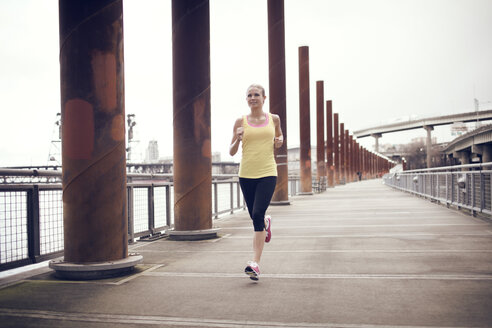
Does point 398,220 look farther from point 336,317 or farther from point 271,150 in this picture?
point 336,317

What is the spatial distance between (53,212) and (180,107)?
2731 mm

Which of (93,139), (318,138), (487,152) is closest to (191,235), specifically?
(93,139)

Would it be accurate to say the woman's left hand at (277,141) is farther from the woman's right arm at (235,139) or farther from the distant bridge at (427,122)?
the distant bridge at (427,122)

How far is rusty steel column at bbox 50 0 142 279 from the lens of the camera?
4.96 metres

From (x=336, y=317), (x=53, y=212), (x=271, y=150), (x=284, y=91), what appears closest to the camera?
(x=336, y=317)

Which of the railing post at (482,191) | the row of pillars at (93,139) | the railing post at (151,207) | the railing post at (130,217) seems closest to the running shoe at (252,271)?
the row of pillars at (93,139)

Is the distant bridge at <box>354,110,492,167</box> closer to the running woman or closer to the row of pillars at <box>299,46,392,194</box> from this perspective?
the row of pillars at <box>299,46,392,194</box>

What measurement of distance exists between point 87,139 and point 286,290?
2475 mm

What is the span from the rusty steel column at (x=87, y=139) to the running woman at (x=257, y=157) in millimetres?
1363

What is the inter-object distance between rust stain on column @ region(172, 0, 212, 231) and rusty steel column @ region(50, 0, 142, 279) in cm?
289

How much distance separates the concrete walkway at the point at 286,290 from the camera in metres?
3.43

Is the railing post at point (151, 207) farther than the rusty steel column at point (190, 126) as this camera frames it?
Yes

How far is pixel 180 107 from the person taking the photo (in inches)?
316

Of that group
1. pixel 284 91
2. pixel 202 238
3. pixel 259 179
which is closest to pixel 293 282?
pixel 259 179
